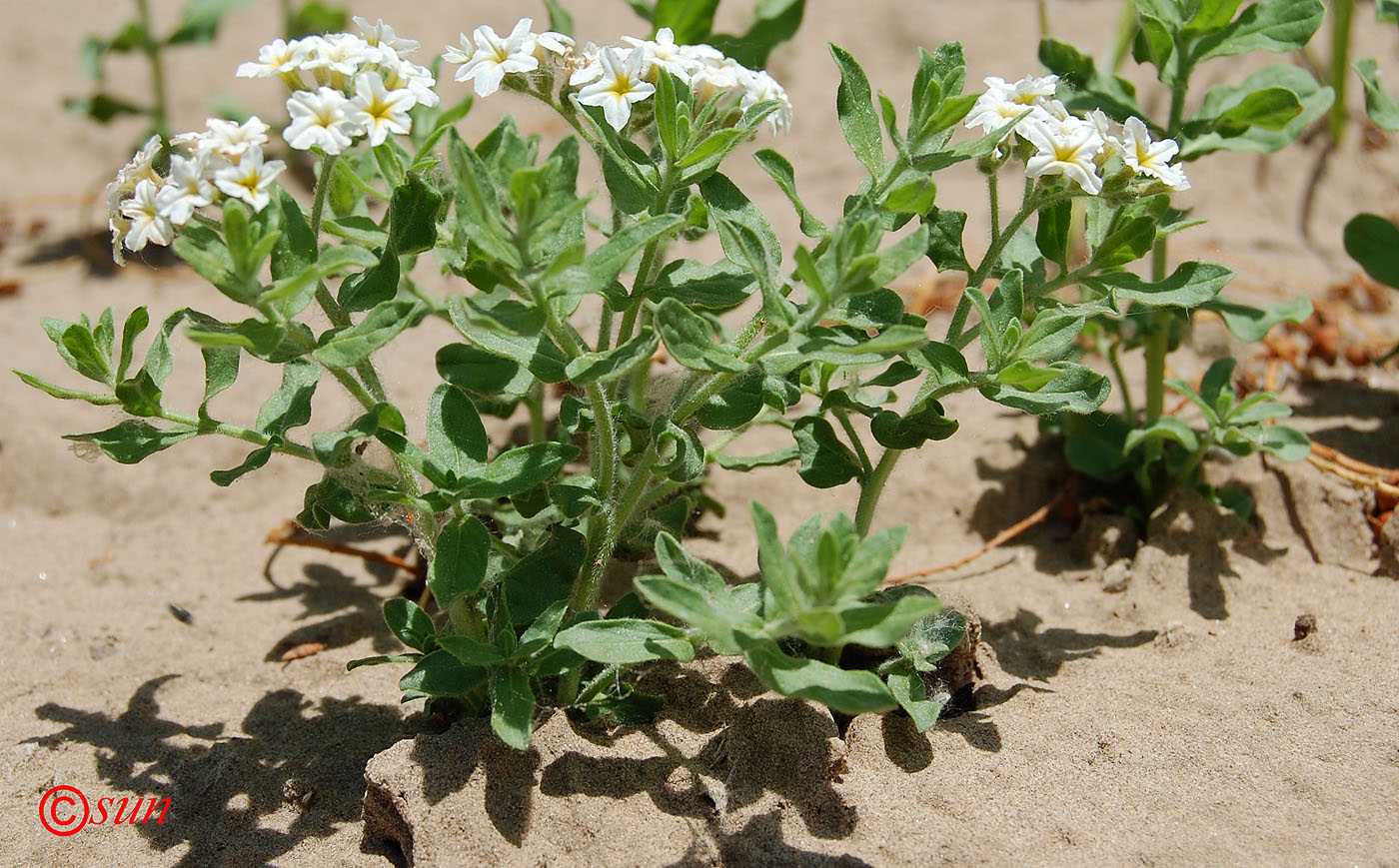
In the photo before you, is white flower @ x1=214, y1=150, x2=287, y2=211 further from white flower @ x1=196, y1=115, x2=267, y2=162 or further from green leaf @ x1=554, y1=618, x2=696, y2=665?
green leaf @ x1=554, y1=618, x2=696, y2=665

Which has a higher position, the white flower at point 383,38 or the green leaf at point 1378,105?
the white flower at point 383,38

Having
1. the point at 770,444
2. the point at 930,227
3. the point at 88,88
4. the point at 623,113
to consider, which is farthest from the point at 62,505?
the point at 88,88

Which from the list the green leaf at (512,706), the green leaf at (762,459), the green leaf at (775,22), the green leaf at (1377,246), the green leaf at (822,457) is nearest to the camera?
the green leaf at (512,706)

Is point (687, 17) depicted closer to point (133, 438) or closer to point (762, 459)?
point (762, 459)

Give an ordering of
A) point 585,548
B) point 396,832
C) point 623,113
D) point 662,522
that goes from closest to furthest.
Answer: point 623,113 → point 396,832 → point 585,548 → point 662,522

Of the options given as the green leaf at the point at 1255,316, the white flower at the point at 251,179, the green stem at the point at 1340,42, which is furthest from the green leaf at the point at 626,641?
the green stem at the point at 1340,42

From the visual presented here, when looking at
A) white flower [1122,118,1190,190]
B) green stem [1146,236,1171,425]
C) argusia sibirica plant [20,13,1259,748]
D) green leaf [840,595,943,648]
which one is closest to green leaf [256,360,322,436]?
argusia sibirica plant [20,13,1259,748]

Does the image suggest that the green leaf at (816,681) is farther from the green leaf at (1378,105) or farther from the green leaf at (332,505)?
the green leaf at (1378,105)

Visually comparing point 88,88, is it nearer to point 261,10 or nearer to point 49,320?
point 261,10
